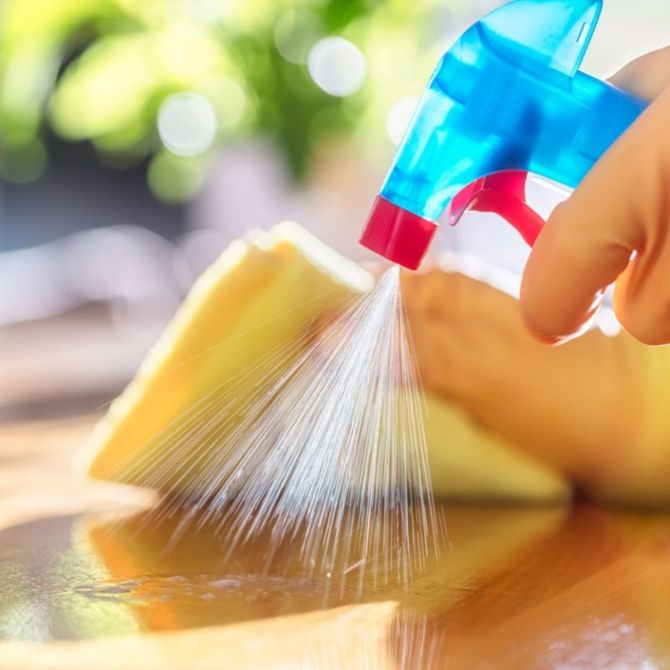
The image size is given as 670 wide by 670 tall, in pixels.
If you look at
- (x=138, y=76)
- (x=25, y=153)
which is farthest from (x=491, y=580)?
(x=25, y=153)

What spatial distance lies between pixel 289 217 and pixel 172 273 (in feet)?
0.84

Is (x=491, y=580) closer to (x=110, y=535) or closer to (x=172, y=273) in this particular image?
(x=110, y=535)

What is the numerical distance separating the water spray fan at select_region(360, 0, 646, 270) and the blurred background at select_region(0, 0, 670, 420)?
47.0 inches

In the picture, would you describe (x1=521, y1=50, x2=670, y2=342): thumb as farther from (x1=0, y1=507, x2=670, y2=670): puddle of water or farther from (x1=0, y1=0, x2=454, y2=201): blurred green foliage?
(x1=0, y1=0, x2=454, y2=201): blurred green foliage

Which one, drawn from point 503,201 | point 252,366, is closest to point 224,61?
point 252,366

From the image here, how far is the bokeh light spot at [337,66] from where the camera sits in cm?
183

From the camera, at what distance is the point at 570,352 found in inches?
24.9

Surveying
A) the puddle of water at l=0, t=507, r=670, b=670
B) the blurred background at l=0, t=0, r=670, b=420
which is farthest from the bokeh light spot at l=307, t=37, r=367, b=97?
the puddle of water at l=0, t=507, r=670, b=670

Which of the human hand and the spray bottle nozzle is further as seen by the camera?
the human hand

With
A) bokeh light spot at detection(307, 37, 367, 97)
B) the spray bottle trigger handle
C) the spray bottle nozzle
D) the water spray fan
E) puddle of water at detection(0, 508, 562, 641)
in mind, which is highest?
bokeh light spot at detection(307, 37, 367, 97)

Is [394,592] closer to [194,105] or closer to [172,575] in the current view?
[172,575]

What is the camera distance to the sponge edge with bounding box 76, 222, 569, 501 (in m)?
0.62

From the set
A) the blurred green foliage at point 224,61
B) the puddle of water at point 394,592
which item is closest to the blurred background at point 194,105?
the blurred green foliage at point 224,61

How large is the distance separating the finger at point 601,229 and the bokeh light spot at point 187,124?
4.83 ft
